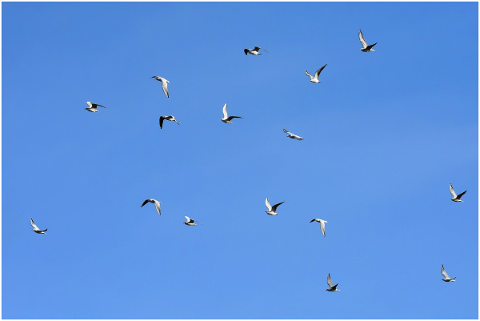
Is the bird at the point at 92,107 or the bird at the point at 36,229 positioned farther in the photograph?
the bird at the point at 36,229

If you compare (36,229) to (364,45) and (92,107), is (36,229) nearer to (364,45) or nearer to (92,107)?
(92,107)

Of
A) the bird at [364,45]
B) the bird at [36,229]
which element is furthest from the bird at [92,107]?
the bird at [364,45]

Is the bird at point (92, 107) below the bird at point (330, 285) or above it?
above

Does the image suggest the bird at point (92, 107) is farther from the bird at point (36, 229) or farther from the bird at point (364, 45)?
the bird at point (364, 45)

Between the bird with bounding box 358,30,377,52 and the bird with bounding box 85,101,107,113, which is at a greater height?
the bird with bounding box 358,30,377,52

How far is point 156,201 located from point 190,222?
241 inches

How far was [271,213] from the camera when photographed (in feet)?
280

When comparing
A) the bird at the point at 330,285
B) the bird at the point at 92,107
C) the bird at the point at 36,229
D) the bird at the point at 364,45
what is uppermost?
the bird at the point at 364,45

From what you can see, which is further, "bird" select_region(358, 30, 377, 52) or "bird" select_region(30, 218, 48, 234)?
"bird" select_region(30, 218, 48, 234)

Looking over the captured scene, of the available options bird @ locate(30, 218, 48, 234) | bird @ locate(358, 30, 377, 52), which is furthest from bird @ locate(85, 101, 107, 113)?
bird @ locate(358, 30, 377, 52)

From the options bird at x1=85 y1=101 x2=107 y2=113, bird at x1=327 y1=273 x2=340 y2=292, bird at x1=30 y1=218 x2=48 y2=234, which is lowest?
bird at x1=327 y1=273 x2=340 y2=292

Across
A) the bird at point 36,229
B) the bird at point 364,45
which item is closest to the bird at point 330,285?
the bird at point 364,45

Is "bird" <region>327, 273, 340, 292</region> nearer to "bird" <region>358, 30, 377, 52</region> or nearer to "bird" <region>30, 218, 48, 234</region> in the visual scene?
"bird" <region>358, 30, 377, 52</region>

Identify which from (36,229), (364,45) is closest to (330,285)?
(364,45)
